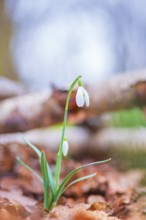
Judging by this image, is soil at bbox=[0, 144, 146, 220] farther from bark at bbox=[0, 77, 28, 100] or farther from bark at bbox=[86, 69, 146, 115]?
bark at bbox=[0, 77, 28, 100]

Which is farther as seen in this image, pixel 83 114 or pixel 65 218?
pixel 83 114

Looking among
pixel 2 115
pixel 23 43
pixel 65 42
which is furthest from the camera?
pixel 23 43

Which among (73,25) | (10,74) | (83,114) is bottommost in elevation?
(83,114)

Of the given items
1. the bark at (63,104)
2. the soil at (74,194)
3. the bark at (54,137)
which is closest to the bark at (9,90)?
the bark at (63,104)

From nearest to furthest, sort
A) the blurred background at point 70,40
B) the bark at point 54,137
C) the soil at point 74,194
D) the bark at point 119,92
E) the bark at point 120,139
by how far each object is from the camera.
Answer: the soil at point 74,194, the bark at point 120,139, the bark at point 119,92, the bark at point 54,137, the blurred background at point 70,40

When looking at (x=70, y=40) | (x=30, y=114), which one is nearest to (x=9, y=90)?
(x=30, y=114)

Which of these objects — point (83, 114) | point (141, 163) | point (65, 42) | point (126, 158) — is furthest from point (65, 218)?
point (65, 42)

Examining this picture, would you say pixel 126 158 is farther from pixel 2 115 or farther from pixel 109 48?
pixel 109 48

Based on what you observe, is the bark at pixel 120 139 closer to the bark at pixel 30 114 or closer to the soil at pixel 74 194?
the soil at pixel 74 194
